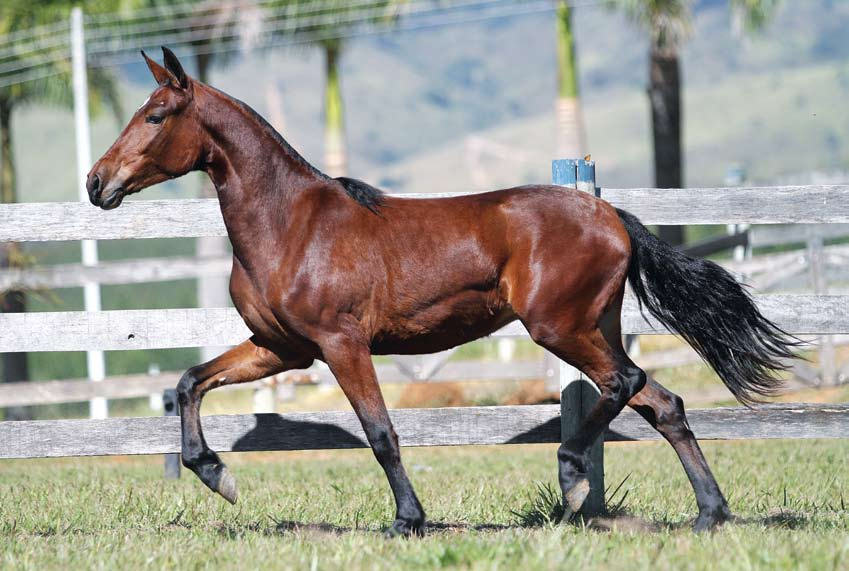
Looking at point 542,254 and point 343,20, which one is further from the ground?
point 343,20

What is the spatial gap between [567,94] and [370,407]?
14368mm

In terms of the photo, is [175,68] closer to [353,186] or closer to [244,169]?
[244,169]

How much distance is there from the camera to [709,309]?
6.17 metres

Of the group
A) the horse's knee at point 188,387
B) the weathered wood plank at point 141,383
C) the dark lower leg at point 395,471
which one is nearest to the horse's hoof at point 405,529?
the dark lower leg at point 395,471

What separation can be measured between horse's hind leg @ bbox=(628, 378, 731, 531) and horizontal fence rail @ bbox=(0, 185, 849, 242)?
39.7 inches

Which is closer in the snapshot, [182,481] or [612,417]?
[612,417]

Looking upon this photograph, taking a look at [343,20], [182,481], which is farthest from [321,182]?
[343,20]

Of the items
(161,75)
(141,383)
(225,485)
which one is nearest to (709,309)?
(225,485)

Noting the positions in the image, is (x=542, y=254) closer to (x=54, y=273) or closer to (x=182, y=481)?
(x=182, y=481)

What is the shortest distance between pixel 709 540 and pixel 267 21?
61.8 ft

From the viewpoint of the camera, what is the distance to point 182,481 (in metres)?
8.66

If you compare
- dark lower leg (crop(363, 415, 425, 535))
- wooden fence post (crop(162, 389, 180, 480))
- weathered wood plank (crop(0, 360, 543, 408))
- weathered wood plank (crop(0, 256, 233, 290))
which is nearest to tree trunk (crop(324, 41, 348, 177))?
weathered wood plank (crop(0, 256, 233, 290))

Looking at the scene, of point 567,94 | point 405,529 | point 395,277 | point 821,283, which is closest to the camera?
point 405,529

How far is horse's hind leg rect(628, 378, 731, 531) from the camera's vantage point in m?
5.96
